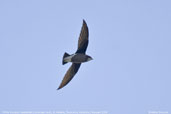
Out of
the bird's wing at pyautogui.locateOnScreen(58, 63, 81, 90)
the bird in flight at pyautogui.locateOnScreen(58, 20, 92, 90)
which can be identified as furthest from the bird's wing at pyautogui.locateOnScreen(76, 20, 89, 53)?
the bird's wing at pyautogui.locateOnScreen(58, 63, 81, 90)

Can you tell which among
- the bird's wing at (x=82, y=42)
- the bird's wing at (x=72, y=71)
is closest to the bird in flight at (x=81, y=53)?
the bird's wing at (x=82, y=42)

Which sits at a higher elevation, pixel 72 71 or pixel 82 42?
pixel 82 42

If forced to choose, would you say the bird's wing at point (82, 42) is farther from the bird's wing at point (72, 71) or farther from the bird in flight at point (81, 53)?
the bird's wing at point (72, 71)

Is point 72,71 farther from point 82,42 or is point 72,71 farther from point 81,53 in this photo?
point 82,42

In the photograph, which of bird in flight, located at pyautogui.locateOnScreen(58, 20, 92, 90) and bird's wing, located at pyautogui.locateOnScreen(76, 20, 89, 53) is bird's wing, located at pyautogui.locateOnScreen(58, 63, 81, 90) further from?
bird's wing, located at pyautogui.locateOnScreen(76, 20, 89, 53)

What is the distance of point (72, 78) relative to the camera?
34.2 metres

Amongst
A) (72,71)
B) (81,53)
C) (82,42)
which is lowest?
(72,71)

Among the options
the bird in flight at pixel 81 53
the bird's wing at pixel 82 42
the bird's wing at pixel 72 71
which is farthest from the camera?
the bird's wing at pixel 72 71

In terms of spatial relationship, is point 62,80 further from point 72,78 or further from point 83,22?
point 83,22

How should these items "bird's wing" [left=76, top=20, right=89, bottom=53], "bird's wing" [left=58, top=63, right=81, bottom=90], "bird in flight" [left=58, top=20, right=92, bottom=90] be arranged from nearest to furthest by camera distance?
"bird in flight" [left=58, top=20, right=92, bottom=90] < "bird's wing" [left=76, top=20, right=89, bottom=53] < "bird's wing" [left=58, top=63, right=81, bottom=90]

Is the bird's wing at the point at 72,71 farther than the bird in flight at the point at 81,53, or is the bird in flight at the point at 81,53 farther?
the bird's wing at the point at 72,71

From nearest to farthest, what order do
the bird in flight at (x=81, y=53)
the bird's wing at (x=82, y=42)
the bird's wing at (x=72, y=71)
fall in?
1. the bird in flight at (x=81, y=53)
2. the bird's wing at (x=82, y=42)
3. the bird's wing at (x=72, y=71)

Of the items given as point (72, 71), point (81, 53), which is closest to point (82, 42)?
point (81, 53)

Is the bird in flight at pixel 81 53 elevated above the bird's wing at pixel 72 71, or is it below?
above
